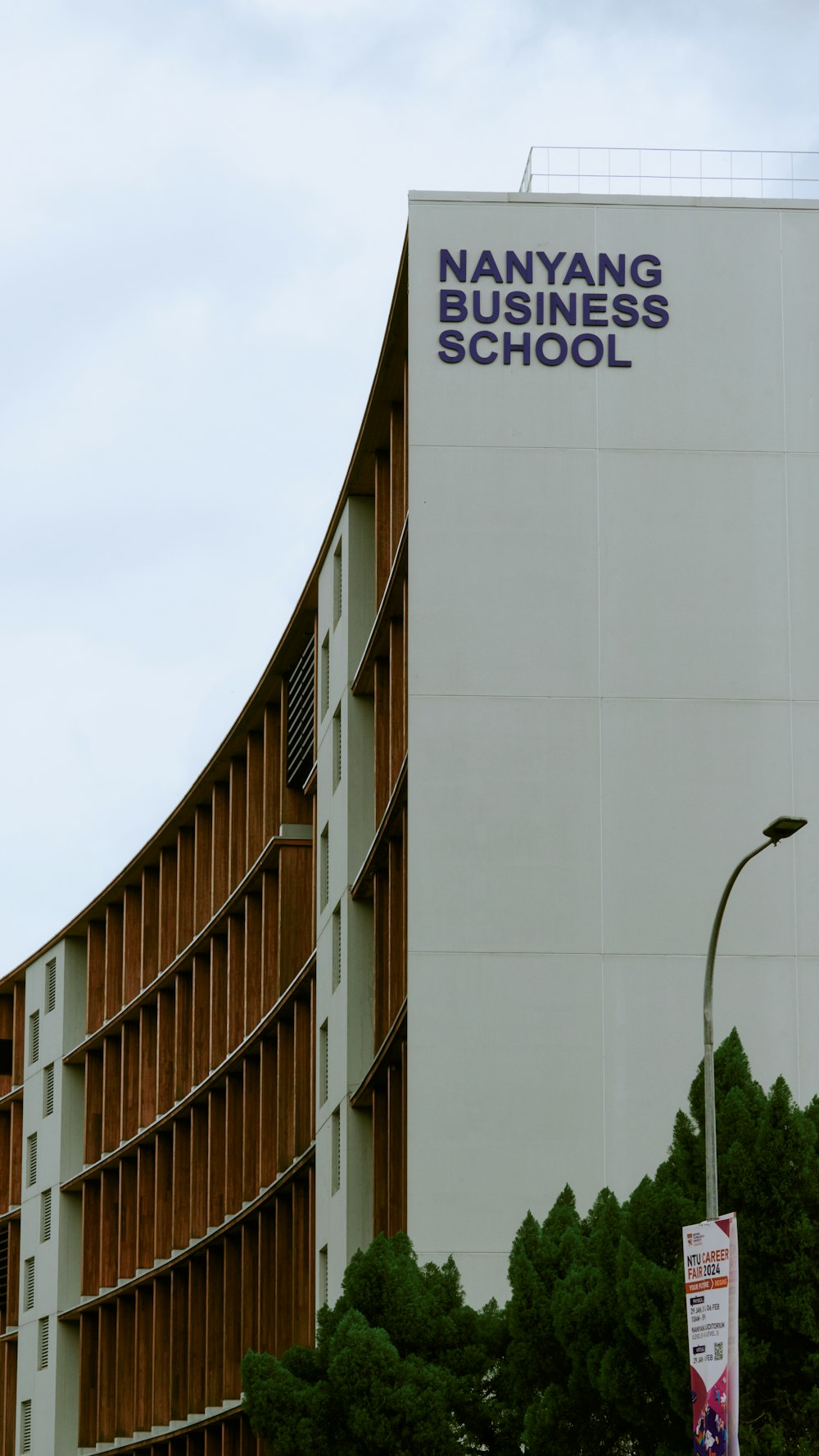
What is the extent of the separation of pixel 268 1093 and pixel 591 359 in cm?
2322

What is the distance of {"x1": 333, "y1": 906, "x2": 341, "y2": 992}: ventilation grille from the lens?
47.2m

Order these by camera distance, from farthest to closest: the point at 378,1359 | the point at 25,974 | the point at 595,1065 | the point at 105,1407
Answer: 1. the point at 25,974
2. the point at 105,1407
3. the point at 595,1065
4. the point at 378,1359

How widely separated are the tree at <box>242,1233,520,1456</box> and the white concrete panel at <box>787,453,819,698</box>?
11.7 meters

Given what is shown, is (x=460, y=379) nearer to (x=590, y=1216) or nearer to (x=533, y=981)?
(x=533, y=981)

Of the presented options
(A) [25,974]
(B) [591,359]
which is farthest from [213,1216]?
(B) [591,359]

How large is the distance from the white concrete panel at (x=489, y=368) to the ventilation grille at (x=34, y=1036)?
1861 inches

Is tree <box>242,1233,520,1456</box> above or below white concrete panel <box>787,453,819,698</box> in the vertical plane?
below

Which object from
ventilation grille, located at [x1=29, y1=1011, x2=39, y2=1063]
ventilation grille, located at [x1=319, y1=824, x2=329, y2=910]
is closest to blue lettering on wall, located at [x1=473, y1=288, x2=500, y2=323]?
ventilation grille, located at [x1=319, y1=824, x2=329, y2=910]

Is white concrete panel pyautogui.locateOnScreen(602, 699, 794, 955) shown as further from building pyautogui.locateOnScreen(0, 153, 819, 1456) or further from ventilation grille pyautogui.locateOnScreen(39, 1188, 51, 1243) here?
ventilation grille pyautogui.locateOnScreen(39, 1188, 51, 1243)

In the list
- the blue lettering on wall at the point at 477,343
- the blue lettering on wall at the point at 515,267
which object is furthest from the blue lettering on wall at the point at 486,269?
the blue lettering on wall at the point at 477,343

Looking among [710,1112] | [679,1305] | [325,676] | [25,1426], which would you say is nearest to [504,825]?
[710,1112]

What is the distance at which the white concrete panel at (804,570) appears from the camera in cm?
3800

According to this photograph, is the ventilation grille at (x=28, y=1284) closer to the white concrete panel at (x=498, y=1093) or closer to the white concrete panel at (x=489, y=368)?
the white concrete panel at (x=498, y=1093)

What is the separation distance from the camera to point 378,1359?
29.0 meters
